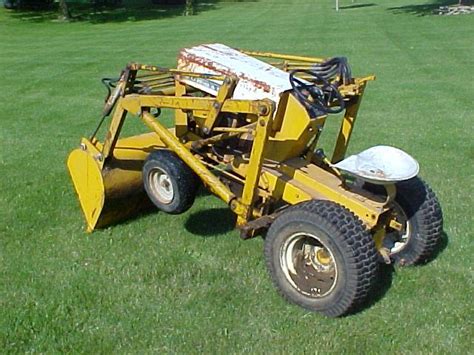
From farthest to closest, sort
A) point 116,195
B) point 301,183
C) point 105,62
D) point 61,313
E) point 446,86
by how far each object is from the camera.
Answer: point 105,62 → point 446,86 → point 116,195 → point 301,183 → point 61,313

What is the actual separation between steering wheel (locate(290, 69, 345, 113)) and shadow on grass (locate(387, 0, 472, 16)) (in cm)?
2634

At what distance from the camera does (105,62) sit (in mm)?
15977

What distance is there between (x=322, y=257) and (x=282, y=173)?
0.70 meters

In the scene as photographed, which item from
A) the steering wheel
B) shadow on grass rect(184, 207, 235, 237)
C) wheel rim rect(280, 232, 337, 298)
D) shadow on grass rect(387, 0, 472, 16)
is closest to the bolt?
the steering wheel

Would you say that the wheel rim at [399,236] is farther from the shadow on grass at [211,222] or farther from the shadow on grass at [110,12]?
the shadow on grass at [110,12]

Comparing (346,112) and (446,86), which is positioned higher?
(346,112)

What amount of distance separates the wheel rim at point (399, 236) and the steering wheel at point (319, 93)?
2.60 feet

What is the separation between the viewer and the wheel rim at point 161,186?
15.1 ft

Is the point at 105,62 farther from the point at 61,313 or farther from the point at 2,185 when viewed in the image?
the point at 61,313

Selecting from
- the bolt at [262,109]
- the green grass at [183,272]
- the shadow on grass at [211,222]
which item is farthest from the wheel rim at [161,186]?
the bolt at [262,109]

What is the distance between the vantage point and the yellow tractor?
12.6 ft

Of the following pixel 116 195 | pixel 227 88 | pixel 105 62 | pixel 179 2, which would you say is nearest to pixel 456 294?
pixel 227 88

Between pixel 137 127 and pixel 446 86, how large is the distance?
6217 mm

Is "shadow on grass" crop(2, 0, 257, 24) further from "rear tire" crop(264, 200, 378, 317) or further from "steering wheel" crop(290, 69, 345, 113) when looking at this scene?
"rear tire" crop(264, 200, 378, 317)
